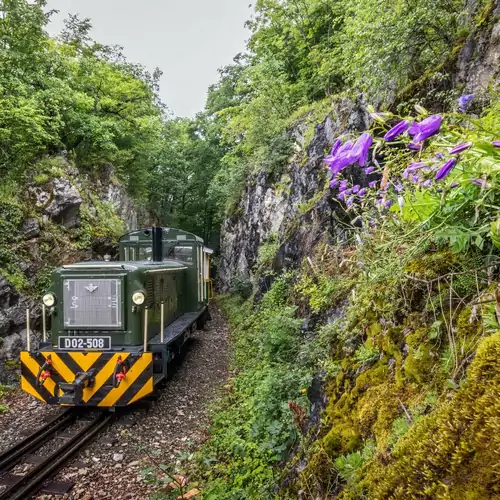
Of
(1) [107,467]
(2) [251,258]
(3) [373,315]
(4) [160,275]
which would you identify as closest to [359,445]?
(3) [373,315]

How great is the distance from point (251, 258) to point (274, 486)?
12722 millimetres

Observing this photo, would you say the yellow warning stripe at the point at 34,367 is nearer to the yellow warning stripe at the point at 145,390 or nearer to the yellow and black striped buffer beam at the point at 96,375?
the yellow and black striped buffer beam at the point at 96,375

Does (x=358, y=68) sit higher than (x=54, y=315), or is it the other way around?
(x=358, y=68)

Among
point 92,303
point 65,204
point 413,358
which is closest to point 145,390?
point 92,303

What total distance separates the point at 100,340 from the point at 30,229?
253 inches

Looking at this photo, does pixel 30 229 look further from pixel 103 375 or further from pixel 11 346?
pixel 103 375

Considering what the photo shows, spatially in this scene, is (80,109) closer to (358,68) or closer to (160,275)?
(160,275)

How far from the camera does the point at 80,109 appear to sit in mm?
15156

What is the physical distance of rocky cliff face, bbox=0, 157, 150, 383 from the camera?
29.1 feet

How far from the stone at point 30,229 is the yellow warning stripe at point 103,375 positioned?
6.64m

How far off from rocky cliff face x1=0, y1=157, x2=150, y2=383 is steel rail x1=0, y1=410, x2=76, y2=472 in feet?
10.2

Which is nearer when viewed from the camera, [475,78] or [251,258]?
[475,78]

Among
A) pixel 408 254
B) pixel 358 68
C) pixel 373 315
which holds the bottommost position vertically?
pixel 373 315

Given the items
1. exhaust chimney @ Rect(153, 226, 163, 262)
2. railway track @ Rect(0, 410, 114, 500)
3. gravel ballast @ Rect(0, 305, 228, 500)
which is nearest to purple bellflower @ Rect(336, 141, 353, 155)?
gravel ballast @ Rect(0, 305, 228, 500)
